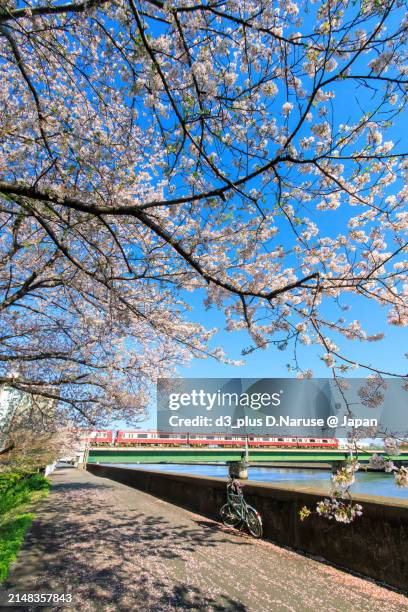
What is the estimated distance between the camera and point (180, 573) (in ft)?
16.4

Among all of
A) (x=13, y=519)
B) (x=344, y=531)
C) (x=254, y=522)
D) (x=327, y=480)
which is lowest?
(x=327, y=480)

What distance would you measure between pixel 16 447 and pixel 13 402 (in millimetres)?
4366

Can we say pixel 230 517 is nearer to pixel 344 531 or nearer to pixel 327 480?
pixel 344 531

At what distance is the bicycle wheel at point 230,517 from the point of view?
7742 mm

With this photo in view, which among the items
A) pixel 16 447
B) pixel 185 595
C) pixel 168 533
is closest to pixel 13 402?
pixel 16 447

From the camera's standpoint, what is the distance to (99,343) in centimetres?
1052

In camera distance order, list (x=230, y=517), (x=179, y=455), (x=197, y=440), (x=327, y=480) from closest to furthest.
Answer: (x=230, y=517) → (x=327, y=480) → (x=179, y=455) → (x=197, y=440)

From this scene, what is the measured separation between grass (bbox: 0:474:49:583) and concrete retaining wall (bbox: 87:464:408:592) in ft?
15.5

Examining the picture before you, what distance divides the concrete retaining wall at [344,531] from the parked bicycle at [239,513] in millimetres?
224

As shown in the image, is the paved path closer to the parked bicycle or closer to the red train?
the parked bicycle

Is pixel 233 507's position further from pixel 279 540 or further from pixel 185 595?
pixel 185 595

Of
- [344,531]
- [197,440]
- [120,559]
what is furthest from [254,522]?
[197,440]

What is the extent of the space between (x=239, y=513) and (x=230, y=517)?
44 cm

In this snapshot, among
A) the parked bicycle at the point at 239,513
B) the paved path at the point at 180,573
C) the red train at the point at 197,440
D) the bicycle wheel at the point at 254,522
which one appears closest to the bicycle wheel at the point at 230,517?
the parked bicycle at the point at 239,513
